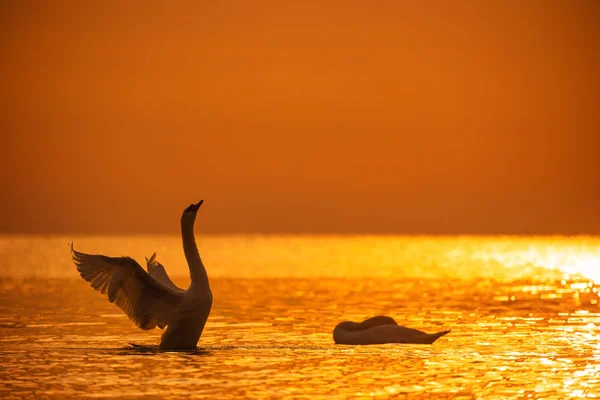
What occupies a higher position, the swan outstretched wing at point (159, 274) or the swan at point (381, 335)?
the swan outstretched wing at point (159, 274)

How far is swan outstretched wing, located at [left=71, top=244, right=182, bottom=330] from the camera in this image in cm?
2517

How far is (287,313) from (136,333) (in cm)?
746

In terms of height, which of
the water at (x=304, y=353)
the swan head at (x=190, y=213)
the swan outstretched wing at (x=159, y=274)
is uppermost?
the swan head at (x=190, y=213)

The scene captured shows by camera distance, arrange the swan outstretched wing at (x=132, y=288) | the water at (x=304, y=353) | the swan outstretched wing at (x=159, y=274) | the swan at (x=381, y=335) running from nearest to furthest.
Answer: the water at (x=304, y=353)
the swan outstretched wing at (x=132, y=288)
the swan at (x=381, y=335)
the swan outstretched wing at (x=159, y=274)

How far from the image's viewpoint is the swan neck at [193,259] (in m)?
26.0

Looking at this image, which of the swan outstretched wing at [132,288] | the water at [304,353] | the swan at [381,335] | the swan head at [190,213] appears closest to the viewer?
the water at [304,353]

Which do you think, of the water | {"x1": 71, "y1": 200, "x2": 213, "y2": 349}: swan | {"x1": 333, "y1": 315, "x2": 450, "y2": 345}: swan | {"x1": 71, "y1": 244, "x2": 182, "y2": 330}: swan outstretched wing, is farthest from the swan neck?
{"x1": 333, "y1": 315, "x2": 450, "y2": 345}: swan

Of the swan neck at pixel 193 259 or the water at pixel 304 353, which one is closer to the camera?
the water at pixel 304 353

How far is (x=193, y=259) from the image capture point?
2647cm

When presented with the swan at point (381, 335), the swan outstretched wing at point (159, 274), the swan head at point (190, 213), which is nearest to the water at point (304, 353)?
the swan at point (381, 335)

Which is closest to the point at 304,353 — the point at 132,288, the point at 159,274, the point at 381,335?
the point at 381,335

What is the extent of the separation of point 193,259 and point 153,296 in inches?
50.3

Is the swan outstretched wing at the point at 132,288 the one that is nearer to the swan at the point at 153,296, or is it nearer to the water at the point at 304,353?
the swan at the point at 153,296

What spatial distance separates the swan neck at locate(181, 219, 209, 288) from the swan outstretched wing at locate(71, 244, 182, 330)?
0.53 metres
